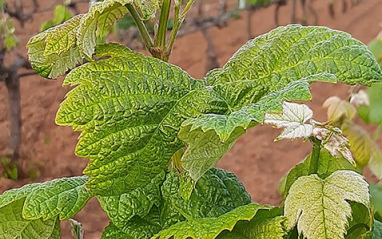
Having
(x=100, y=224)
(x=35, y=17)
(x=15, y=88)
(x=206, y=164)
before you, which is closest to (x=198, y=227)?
(x=206, y=164)

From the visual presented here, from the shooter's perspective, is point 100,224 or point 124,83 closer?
point 124,83

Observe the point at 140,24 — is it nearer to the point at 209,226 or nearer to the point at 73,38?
the point at 73,38

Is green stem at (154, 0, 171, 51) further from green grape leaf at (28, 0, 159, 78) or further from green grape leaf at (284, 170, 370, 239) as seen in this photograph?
green grape leaf at (284, 170, 370, 239)

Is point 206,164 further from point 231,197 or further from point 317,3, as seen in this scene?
point 317,3

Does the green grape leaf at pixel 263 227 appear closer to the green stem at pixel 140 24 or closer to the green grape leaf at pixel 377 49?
the green stem at pixel 140 24

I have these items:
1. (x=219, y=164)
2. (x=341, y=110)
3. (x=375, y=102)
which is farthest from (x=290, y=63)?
(x=219, y=164)

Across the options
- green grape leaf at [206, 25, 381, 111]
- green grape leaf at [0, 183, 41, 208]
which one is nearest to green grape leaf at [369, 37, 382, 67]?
green grape leaf at [206, 25, 381, 111]

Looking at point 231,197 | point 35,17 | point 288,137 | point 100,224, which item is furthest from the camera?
point 35,17
